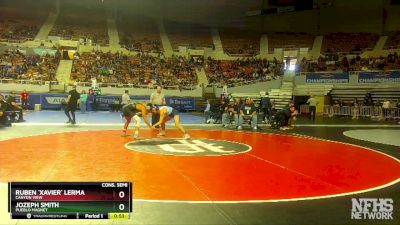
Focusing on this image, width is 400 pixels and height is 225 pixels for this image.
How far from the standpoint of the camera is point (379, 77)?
2677cm

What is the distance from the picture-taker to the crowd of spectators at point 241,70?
34000 millimetres

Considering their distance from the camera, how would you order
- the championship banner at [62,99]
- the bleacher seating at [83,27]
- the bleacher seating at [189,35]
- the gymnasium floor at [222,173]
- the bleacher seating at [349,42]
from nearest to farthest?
the gymnasium floor at [222,173], the championship banner at [62,99], the bleacher seating at [349,42], the bleacher seating at [83,27], the bleacher seating at [189,35]

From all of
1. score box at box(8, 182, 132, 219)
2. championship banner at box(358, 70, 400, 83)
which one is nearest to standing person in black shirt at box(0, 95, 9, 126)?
score box at box(8, 182, 132, 219)

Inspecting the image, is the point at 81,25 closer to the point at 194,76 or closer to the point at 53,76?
the point at 53,76

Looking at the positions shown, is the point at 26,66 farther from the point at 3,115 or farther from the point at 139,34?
the point at 3,115

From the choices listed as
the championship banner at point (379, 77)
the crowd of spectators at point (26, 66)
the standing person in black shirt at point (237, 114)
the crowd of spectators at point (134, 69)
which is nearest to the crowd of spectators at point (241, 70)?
the crowd of spectators at point (134, 69)

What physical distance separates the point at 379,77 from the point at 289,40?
14.5 metres

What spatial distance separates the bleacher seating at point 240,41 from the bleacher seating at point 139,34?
684 centimetres

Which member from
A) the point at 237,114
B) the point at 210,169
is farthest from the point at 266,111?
the point at 210,169

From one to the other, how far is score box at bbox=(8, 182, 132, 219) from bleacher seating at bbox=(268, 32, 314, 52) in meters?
36.4

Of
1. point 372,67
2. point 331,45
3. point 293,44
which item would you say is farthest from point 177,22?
point 372,67

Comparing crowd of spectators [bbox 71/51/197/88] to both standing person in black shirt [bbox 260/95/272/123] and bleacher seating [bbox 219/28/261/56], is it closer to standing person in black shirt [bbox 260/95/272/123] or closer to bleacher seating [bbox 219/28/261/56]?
bleacher seating [bbox 219/28/261/56]

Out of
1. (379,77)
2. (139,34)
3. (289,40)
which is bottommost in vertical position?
(379,77)

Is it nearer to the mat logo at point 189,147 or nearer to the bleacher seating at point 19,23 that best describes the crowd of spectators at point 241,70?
the bleacher seating at point 19,23
